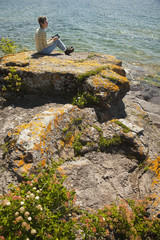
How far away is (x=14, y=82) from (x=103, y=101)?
11.5 ft

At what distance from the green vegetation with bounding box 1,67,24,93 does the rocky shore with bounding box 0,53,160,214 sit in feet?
0.79

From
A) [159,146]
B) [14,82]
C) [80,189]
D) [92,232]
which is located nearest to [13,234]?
[92,232]

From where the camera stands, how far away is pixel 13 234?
261 cm

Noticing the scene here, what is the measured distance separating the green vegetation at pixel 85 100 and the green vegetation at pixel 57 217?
2.75 meters

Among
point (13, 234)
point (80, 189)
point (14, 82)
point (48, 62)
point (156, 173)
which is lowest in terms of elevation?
point (156, 173)

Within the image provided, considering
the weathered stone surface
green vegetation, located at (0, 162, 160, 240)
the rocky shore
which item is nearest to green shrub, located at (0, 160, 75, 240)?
green vegetation, located at (0, 162, 160, 240)

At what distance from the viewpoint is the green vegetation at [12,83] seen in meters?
6.36

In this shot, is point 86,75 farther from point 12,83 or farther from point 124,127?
point 12,83

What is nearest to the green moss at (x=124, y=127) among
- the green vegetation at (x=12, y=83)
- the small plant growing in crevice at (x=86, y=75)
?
the small plant growing in crevice at (x=86, y=75)

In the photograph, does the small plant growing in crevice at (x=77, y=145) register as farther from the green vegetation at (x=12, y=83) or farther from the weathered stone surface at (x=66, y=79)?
the green vegetation at (x=12, y=83)

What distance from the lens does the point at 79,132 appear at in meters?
5.55

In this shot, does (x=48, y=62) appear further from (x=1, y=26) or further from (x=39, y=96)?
(x=1, y=26)

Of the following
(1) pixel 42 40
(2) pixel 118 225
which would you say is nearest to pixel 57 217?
(2) pixel 118 225

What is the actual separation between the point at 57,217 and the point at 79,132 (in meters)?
2.89
